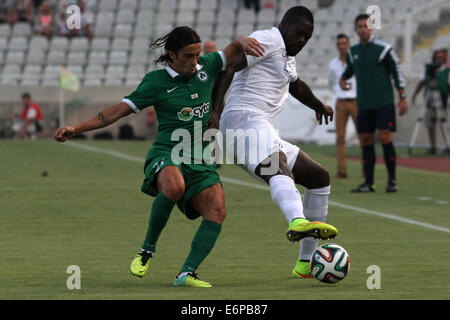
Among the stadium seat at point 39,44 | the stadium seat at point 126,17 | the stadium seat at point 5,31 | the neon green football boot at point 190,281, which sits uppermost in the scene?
the stadium seat at point 126,17

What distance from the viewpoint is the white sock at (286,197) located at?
6.61 meters

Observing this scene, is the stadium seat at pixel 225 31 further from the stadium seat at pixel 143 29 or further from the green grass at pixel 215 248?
the green grass at pixel 215 248

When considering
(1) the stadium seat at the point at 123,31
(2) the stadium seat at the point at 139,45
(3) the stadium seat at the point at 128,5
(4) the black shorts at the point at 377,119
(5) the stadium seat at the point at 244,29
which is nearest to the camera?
(4) the black shorts at the point at 377,119

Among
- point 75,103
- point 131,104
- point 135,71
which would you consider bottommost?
point 75,103

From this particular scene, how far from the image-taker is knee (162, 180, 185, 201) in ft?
21.6

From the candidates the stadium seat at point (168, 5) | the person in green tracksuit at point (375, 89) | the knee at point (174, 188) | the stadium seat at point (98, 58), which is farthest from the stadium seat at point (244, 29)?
the knee at point (174, 188)

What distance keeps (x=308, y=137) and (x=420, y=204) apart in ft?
48.1

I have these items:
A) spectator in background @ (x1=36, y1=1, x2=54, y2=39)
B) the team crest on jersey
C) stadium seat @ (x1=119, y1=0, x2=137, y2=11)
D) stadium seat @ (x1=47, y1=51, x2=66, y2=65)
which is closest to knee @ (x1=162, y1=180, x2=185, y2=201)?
the team crest on jersey

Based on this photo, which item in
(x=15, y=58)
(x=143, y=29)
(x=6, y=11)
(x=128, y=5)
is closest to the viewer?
(x=143, y=29)

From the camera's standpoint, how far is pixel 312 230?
627cm

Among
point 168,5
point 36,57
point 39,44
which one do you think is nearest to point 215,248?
point 168,5

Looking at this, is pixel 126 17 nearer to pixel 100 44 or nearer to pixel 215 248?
pixel 100 44

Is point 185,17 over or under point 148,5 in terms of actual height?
under

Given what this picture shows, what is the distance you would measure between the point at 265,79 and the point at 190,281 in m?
1.69
